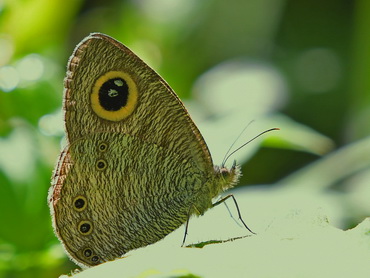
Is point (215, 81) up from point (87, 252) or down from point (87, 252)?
up

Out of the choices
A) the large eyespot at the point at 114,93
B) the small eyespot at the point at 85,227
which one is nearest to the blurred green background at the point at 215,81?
the small eyespot at the point at 85,227

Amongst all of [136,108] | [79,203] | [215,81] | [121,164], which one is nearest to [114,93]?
[136,108]

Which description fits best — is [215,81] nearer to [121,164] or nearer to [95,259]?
[121,164]

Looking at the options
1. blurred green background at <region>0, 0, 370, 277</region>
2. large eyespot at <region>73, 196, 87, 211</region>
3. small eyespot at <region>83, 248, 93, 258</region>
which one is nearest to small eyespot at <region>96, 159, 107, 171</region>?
large eyespot at <region>73, 196, 87, 211</region>

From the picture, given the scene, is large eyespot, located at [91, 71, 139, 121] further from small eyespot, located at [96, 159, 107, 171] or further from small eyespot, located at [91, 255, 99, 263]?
small eyespot, located at [91, 255, 99, 263]

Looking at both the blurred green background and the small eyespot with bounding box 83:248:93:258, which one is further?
the blurred green background

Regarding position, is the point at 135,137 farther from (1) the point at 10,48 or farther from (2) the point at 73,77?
(1) the point at 10,48

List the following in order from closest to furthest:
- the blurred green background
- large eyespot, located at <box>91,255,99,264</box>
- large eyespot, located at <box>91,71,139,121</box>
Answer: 1. large eyespot, located at <box>91,255,99,264</box>
2. large eyespot, located at <box>91,71,139,121</box>
3. the blurred green background
